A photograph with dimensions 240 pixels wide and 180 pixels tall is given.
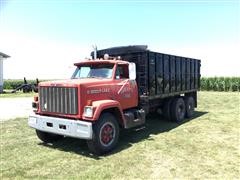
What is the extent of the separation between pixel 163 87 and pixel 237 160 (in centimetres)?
490

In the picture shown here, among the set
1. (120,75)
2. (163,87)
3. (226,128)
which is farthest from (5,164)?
(226,128)

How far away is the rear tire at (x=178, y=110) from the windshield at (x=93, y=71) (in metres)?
4.58

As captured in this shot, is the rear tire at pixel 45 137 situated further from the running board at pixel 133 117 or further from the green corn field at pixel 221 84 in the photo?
A: the green corn field at pixel 221 84

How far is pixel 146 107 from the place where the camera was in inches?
406

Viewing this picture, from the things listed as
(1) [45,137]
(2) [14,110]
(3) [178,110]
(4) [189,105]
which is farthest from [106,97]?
(2) [14,110]

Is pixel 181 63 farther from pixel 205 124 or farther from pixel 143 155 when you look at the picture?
pixel 143 155

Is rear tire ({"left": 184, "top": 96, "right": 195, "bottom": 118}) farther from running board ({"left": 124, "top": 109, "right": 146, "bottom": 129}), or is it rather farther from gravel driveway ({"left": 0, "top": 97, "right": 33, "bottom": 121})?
gravel driveway ({"left": 0, "top": 97, "right": 33, "bottom": 121})

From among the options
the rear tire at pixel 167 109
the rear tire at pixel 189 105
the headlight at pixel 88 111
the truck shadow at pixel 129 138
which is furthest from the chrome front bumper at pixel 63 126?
the rear tire at pixel 189 105

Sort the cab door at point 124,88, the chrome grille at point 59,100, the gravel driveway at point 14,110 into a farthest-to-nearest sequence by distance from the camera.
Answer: the gravel driveway at point 14,110 < the cab door at point 124,88 < the chrome grille at point 59,100

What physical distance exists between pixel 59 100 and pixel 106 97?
4.26ft

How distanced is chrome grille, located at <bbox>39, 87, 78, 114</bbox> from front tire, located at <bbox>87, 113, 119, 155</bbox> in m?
0.74

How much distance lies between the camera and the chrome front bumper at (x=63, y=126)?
7.38m

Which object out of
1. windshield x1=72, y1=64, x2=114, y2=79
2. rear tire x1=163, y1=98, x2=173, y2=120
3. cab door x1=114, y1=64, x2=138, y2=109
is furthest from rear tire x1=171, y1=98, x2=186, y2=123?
windshield x1=72, y1=64, x2=114, y2=79

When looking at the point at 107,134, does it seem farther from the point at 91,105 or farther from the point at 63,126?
the point at 63,126
